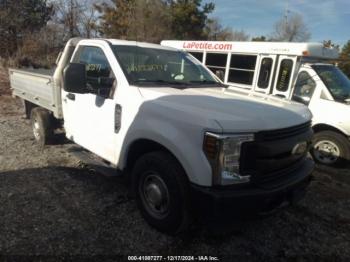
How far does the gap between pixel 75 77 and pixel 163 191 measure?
1646 millimetres

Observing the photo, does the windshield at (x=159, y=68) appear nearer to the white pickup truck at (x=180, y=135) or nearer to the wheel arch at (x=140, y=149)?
the white pickup truck at (x=180, y=135)

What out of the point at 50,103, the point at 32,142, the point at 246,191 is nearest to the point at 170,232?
the point at 246,191

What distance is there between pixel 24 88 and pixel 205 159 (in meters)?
5.17

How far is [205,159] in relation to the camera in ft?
8.62

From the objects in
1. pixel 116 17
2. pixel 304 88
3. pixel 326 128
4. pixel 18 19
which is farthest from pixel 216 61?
pixel 116 17

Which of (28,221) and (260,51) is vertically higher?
(260,51)

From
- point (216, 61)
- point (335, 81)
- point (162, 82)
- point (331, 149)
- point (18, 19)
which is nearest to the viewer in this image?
point (162, 82)

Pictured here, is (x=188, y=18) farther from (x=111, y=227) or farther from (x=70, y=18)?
(x=111, y=227)

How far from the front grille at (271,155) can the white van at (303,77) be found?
4.82 ft

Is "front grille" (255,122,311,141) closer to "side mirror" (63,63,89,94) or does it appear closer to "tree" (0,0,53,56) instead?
"side mirror" (63,63,89,94)

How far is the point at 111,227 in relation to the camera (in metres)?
3.41

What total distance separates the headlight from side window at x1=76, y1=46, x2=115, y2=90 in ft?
5.49

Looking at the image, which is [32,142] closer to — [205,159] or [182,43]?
[205,159]

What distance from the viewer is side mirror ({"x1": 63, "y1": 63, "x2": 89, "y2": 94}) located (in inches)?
138
